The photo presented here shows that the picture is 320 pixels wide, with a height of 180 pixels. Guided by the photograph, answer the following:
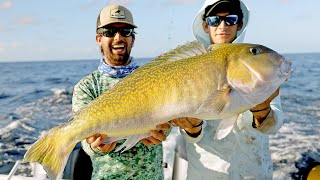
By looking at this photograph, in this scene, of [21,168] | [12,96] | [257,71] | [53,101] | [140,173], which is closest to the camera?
[257,71]

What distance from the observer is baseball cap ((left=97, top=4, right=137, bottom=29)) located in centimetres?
351

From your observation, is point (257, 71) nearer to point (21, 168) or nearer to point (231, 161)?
point (231, 161)

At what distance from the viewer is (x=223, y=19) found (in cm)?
357

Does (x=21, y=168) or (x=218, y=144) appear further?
(x=21, y=168)

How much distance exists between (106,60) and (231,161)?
5.24 ft

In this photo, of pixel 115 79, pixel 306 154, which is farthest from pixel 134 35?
pixel 306 154

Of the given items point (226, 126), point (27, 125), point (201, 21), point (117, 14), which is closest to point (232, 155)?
point (226, 126)

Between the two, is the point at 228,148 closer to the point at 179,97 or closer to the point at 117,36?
the point at 179,97

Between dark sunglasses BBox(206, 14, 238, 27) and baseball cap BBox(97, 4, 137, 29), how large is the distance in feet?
2.52

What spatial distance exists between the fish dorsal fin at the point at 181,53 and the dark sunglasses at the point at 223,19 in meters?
0.97

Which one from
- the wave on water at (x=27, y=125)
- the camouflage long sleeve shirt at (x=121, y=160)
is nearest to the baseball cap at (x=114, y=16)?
the camouflage long sleeve shirt at (x=121, y=160)

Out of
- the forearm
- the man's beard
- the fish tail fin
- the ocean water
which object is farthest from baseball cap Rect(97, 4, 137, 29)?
the ocean water

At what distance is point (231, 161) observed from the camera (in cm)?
353

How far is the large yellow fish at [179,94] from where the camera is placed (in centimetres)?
251
